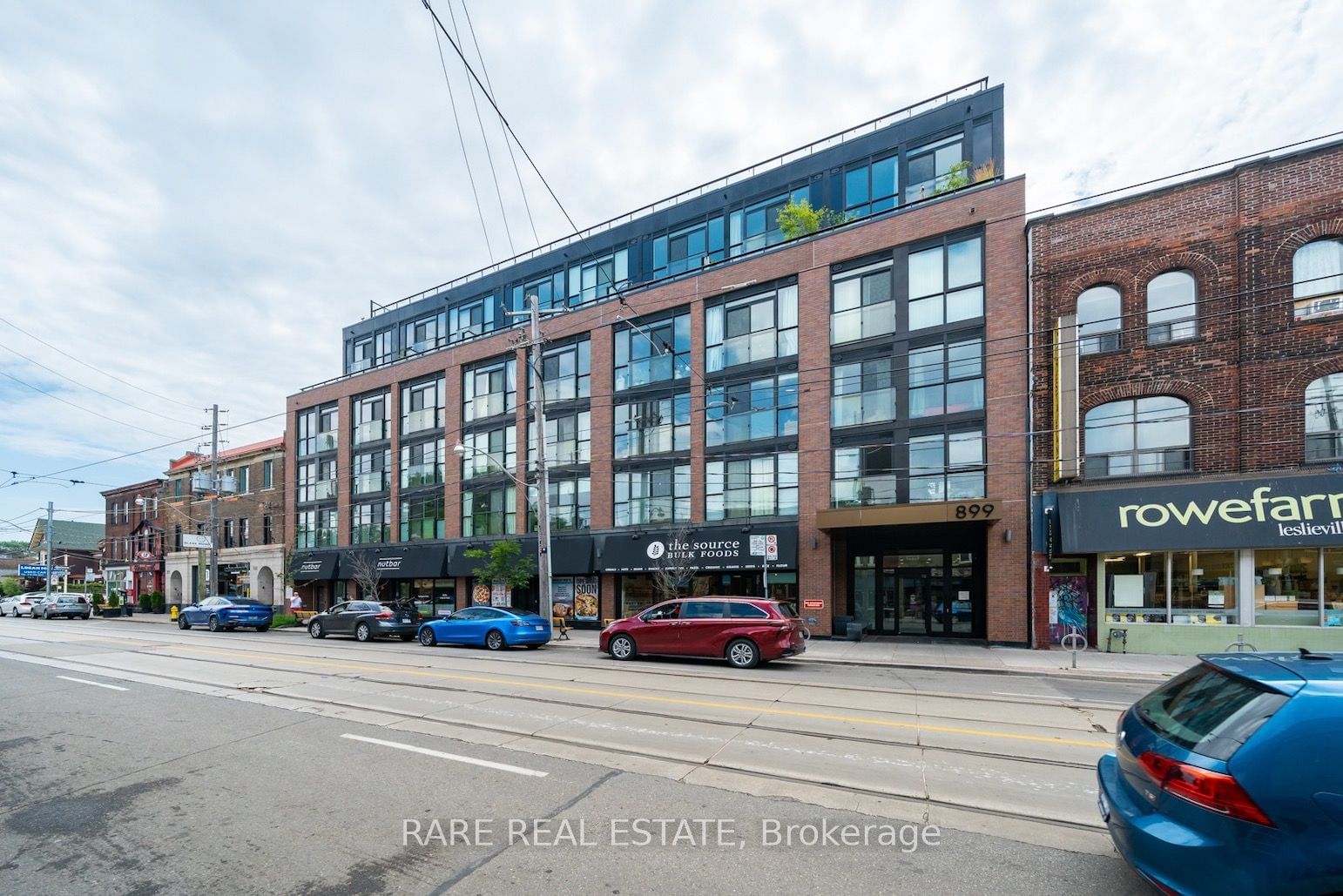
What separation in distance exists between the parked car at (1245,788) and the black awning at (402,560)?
28.1 m

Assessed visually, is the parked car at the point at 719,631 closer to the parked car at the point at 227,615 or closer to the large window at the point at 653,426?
the large window at the point at 653,426

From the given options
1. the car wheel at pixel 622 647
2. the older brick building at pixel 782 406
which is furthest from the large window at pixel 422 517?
the car wheel at pixel 622 647

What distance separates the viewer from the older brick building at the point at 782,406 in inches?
735

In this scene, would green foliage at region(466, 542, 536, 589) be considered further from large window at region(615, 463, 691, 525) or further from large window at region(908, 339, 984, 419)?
large window at region(908, 339, 984, 419)

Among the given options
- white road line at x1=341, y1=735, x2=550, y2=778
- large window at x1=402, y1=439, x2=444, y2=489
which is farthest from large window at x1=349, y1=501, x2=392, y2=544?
white road line at x1=341, y1=735, x2=550, y2=778

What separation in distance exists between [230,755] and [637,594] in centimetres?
1763

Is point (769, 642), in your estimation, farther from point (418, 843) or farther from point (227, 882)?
point (227, 882)

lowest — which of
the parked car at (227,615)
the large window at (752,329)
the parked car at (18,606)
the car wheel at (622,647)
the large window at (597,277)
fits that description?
the parked car at (18,606)

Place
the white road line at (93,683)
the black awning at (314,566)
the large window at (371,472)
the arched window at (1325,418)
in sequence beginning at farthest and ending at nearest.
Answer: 1. the black awning at (314,566)
2. the large window at (371,472)
3. the arched window at (1325,418)
4. the white road line at (93,683)

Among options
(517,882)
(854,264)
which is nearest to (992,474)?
(854,264)

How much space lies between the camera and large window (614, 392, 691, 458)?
2342 centimetres

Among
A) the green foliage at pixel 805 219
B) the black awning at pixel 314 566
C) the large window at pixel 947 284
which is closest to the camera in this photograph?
the large window at pixel 947 284

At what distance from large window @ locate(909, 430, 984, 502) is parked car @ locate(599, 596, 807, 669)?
22.3 feet

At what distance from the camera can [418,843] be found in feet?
15.5
